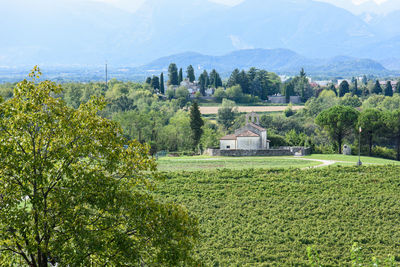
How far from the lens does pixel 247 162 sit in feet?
177

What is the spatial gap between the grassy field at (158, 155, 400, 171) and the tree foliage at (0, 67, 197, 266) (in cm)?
3256

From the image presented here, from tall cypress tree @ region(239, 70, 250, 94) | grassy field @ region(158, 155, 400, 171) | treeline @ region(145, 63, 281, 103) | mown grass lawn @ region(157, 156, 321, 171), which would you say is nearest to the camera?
mown grass lawn @ region(157, 156, 321, 171)

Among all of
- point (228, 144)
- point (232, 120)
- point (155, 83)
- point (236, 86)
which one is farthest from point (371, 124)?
point (155, 83)

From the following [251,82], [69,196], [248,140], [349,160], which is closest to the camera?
[69,196]

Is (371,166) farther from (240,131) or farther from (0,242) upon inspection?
(0,242)

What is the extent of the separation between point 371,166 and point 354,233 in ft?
59.4

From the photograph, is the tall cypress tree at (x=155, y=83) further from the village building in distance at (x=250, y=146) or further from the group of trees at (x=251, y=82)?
the village building in distance at (x=250, y=146)

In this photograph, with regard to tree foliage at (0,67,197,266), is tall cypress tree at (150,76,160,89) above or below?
above

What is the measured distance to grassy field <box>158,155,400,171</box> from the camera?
165 feet

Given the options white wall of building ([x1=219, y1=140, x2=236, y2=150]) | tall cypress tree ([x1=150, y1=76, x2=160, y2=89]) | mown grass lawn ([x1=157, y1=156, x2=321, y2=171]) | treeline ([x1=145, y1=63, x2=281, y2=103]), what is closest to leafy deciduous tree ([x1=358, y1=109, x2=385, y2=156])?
mown grass lawn ([x1=157, y1=156, x2=321, y2=171])

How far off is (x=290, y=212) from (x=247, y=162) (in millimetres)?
20303

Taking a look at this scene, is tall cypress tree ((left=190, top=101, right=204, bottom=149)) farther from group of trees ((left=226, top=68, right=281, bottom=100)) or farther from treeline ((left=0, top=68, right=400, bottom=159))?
group of trees ((left=226, top=68, right=281, bottom=100))

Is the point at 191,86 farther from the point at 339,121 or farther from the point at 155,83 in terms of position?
the point at 339,121

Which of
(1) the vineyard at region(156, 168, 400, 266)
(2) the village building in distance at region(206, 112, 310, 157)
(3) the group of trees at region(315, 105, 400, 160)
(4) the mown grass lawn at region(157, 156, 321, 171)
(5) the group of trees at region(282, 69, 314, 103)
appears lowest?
(1) the vineyard at region(156, 168, 400, 266)
